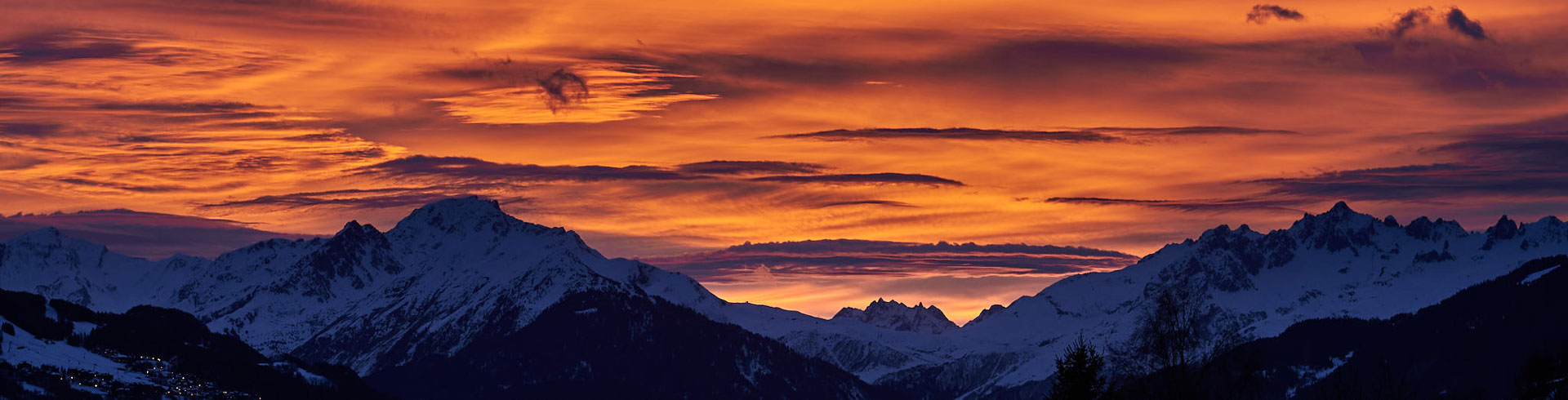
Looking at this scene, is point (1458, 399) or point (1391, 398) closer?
point (1391, 398)

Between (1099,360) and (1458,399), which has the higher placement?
(1099,360)

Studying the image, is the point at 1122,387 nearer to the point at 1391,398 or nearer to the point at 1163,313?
the point at 1163,313

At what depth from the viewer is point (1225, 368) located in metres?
80.4

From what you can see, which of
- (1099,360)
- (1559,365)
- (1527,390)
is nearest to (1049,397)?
(1099,360)

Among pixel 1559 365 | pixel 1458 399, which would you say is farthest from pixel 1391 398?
pixel 1458 399

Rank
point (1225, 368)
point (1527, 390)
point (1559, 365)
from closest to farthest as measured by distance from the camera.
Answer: point (1225, 368), point (1527, 390), point (1559, 365)

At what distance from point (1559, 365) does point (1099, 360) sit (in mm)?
92529

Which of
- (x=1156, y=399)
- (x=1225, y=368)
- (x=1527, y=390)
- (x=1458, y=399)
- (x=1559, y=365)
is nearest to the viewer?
(x=1225, y=368)

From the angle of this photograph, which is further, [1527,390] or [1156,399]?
[1527,390]

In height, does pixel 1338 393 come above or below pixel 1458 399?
above

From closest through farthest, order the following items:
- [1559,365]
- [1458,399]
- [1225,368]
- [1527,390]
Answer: [1225,368] < [1527,390] < [1559,365] < [1458,399]

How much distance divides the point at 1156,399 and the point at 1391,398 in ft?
42.4

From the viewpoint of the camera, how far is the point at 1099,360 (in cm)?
8725

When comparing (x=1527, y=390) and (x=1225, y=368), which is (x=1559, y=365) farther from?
(x=1225, y=368)
